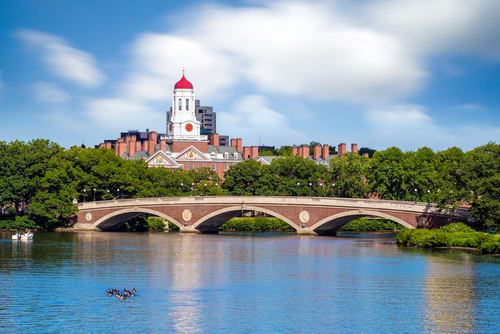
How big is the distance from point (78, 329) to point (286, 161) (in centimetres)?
8919

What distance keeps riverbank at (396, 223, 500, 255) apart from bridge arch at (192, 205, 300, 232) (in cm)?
1738

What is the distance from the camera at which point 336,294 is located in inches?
1975

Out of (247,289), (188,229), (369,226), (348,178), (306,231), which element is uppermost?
(348,178)

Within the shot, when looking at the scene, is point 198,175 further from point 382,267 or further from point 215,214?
point 382,267

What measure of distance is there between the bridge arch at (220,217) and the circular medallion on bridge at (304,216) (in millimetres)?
1087

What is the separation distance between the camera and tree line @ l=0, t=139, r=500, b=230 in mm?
102875

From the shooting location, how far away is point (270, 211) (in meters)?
95.6

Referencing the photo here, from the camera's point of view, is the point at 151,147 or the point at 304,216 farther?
the point at 151,147

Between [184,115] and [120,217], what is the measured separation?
5354 centimetres

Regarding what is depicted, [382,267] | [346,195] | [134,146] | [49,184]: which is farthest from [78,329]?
[134,146]

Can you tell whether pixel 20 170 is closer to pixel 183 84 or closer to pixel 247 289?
pixel 183 84

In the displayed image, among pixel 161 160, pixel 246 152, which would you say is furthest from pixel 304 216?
pixel 246 152

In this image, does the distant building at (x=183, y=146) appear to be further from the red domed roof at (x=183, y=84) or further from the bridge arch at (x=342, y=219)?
the bridge arch at (x=342, y=219)

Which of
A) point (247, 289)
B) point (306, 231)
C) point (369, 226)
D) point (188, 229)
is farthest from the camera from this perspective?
point (369, 226)
